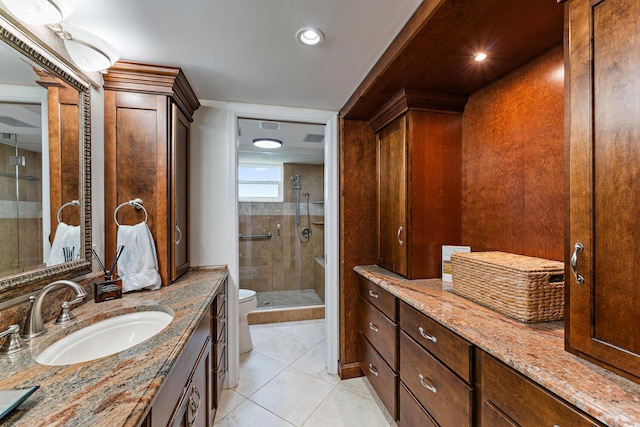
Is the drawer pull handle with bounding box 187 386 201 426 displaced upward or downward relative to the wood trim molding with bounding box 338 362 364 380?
upward

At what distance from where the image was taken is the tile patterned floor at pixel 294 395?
1711 millimetres

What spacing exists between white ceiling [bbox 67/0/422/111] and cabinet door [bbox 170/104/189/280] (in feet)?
1.08

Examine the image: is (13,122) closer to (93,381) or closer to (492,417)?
(93,381)

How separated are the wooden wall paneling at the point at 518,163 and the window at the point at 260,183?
9.50ft

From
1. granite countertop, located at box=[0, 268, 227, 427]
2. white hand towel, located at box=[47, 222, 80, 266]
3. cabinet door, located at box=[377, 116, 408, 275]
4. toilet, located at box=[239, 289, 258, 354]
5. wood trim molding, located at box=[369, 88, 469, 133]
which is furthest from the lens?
toilet, located at box=[239, 289, 258, 354]

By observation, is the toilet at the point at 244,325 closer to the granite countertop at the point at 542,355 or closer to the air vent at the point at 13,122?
the granite countertop at the point at 542,355

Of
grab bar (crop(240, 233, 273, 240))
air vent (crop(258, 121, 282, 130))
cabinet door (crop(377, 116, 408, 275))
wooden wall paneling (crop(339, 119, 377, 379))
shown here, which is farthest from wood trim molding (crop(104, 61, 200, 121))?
grab bar (crop(240, 233, 273, 240))

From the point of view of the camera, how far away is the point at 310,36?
1.31 m

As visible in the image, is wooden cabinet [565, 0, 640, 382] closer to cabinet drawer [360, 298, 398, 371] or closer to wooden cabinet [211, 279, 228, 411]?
cabinet drawer [360, 298, 398, 371]

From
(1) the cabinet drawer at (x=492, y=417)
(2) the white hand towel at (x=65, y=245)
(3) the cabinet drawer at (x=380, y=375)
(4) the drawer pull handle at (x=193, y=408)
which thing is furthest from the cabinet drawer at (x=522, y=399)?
(2) the white hand towel at (x=65, y=245)

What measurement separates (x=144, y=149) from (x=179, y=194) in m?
0.34

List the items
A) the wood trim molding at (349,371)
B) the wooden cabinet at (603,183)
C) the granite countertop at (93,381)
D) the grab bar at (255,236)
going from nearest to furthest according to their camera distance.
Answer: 1. the granite countertop at (93,381)
2. the wooden cabinet at (603,183)
3. the wood trim molding at (349,371)
4. the grab bar at (255,236)

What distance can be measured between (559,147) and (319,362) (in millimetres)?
2286

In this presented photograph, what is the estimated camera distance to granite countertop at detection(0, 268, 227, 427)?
57 centimetres
